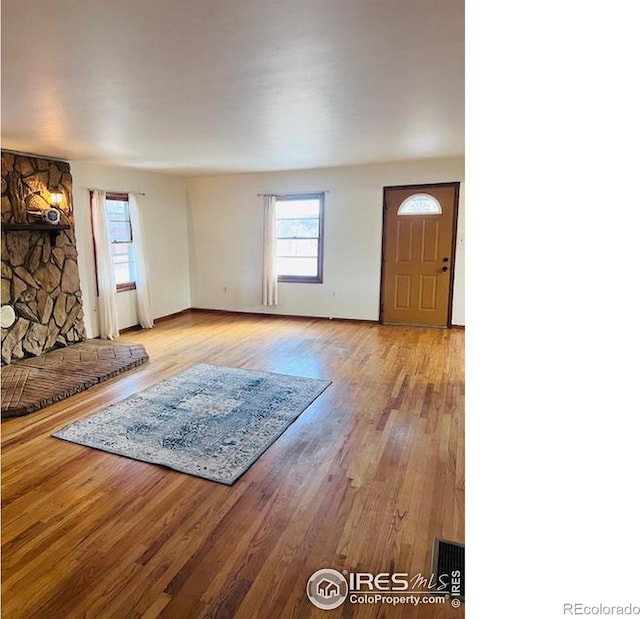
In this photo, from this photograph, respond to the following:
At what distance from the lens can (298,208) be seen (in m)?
6.62

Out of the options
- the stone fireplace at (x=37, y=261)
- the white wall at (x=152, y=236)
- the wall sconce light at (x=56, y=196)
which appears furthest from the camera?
the white wall at (x=152, y=236)

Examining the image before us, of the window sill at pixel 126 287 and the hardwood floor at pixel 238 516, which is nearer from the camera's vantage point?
the hardwood floor at pixel 238 516

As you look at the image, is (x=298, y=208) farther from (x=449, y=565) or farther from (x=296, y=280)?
(x=449, y=565)

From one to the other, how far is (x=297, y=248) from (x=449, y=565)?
543cm

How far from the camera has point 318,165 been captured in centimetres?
591

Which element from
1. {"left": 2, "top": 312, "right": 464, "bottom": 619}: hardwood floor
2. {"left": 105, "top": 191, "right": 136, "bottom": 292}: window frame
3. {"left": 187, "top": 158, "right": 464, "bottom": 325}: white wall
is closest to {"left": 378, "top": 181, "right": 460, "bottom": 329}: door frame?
{"left": 187, "top": 158, "right": 464, "bottom": 325}: white wall

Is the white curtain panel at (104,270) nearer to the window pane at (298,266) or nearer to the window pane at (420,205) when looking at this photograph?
the window pane at (298,266)

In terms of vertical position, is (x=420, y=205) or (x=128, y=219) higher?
(x=420, y=205)

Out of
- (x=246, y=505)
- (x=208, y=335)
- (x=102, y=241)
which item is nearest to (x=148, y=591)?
(x=246, y=505)

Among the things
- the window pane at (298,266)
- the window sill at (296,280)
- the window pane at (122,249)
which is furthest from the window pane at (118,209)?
the window sill at (296,280)

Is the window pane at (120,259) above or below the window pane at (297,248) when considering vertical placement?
below

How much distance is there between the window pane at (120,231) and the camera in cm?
583

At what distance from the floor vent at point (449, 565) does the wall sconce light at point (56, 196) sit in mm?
5298
